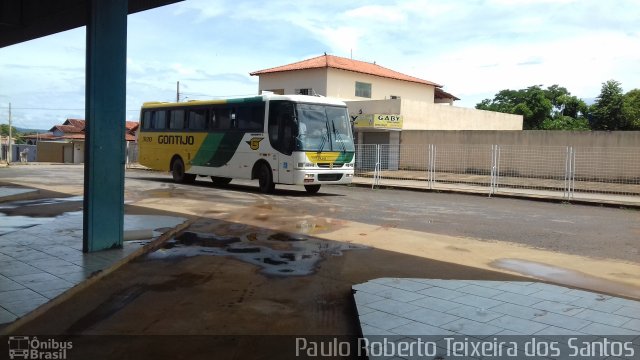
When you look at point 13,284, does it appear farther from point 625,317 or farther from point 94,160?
point 625,317

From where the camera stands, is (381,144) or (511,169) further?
(381,144)

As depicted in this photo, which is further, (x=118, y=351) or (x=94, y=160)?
(x=94, y=160)

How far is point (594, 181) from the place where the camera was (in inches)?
821

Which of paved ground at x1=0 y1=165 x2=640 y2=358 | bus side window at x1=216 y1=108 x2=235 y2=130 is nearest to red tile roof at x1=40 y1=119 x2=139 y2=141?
bus side window at x1=216 y1=108 x2=235 y2=130

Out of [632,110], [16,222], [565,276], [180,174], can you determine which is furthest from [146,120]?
[632,110]

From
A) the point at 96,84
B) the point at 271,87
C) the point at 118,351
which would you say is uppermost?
the point at 271,87

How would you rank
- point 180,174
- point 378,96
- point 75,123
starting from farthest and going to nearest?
point 75,123
point 378,96
point 180,174

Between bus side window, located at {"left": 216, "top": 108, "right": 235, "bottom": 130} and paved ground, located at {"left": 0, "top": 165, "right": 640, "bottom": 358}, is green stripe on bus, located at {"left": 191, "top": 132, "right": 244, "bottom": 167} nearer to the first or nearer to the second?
bus side window, located at {"left": 216, "top": 108, "right": 235, "bottom": 130}

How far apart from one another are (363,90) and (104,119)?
33.1 meters

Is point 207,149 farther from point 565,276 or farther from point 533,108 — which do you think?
point 533,108

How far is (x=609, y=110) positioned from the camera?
132 feet

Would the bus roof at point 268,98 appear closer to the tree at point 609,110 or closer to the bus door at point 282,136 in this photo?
the bus door at point 282,136

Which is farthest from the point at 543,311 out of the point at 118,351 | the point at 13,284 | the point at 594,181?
the point at 594,181

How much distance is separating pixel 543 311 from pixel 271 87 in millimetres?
36378
